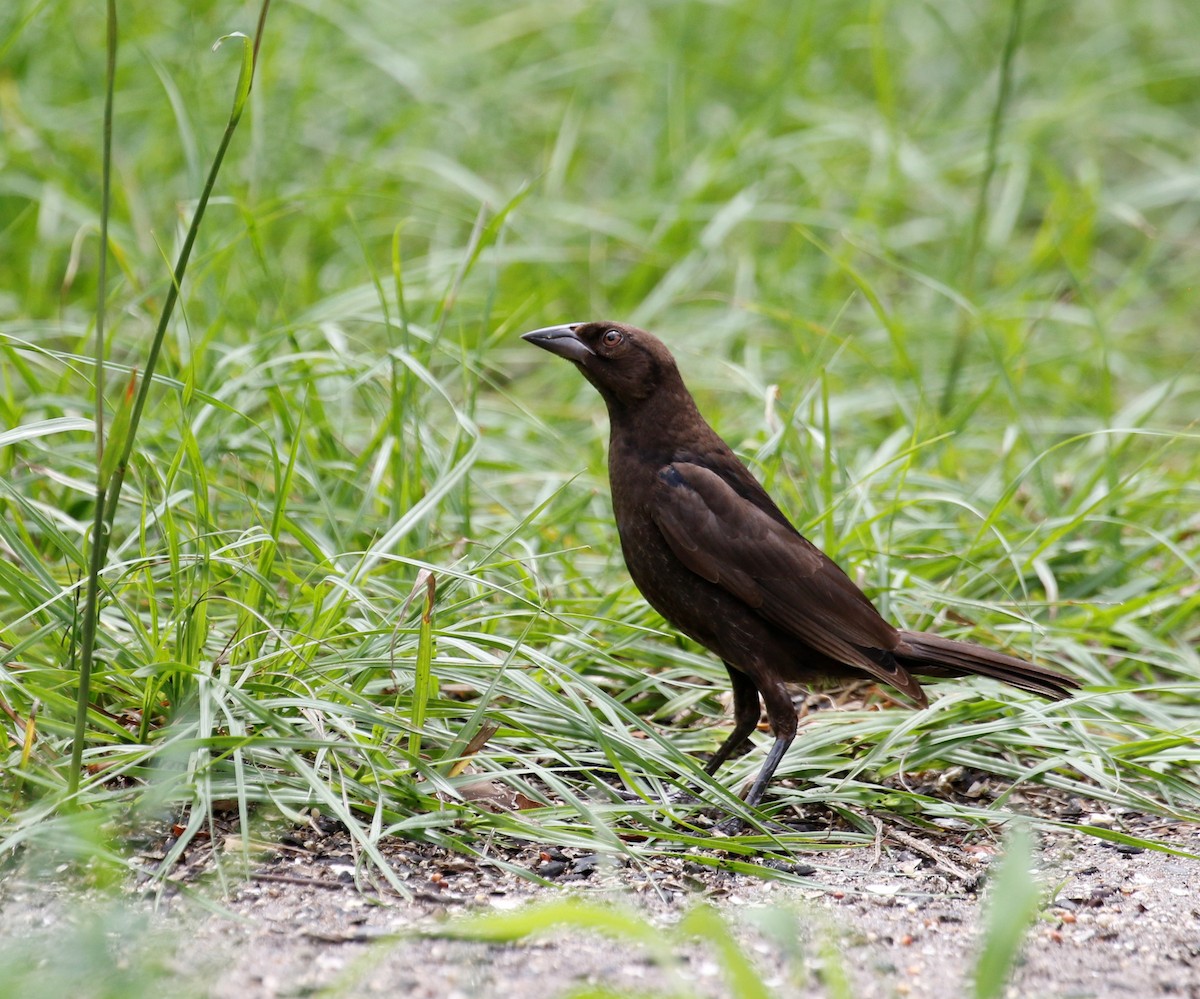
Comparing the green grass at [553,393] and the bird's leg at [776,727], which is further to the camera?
the bird's leg at [776,727]

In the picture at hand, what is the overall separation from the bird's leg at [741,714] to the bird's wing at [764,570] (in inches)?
7.3

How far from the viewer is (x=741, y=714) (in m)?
3.30

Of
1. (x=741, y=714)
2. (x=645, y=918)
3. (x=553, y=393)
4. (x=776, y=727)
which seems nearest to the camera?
(x=645, y=918)

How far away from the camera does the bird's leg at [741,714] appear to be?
10.8 ft

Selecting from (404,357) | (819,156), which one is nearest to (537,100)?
(819,156)

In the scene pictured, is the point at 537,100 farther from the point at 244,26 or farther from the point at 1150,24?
the point at 1150,24

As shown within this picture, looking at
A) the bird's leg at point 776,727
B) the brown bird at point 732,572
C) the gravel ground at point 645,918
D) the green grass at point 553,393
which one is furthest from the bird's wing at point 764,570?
A: the gravel ground at point 645,918

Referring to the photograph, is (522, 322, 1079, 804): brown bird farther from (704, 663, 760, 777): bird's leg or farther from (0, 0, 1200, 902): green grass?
(0, 0, 1200, 902): green grass

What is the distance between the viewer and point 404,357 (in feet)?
11.6

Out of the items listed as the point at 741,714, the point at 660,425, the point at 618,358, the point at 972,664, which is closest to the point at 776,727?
the point at 741,714

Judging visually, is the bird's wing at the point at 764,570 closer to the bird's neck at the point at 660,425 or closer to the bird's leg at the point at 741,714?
the bird's neck at the point at 660,425

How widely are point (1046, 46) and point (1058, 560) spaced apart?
4.97m

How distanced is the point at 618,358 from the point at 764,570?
596mm

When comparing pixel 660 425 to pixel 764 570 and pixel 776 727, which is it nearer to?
pixel 764 570
